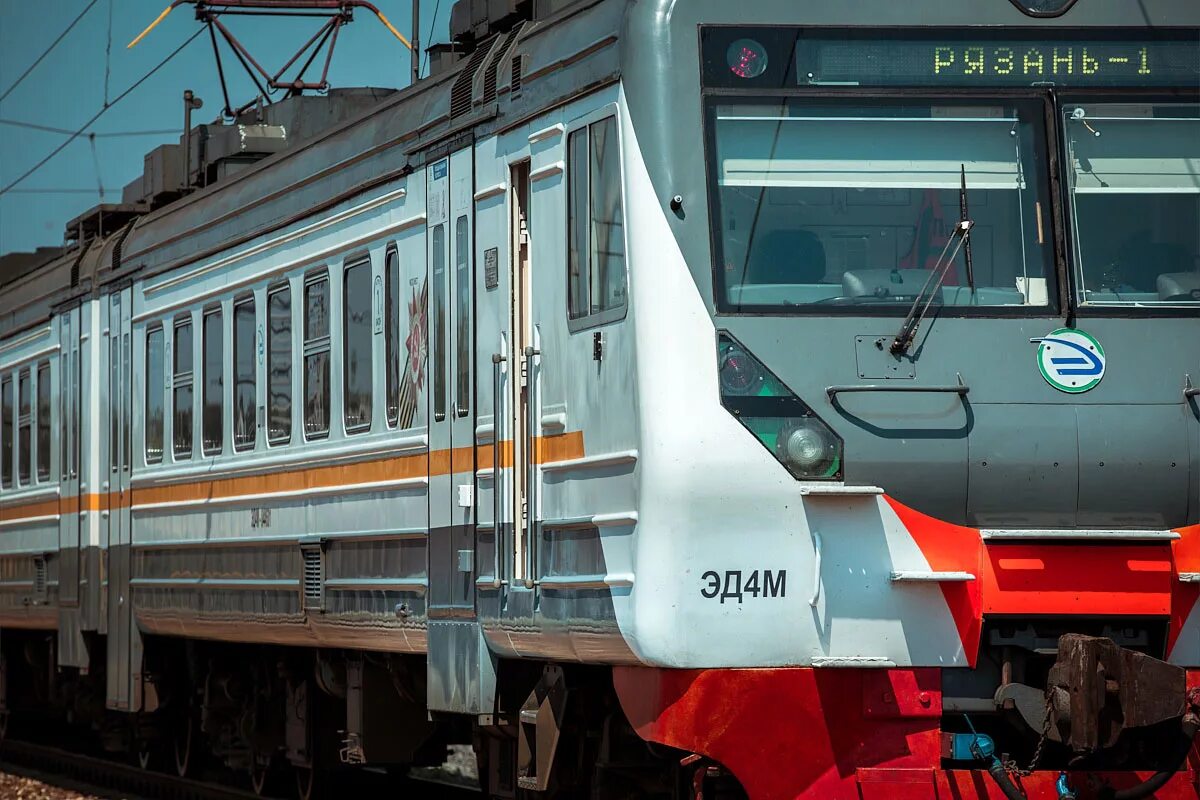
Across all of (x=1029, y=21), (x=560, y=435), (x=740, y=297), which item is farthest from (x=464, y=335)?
(x=1029, y=21)

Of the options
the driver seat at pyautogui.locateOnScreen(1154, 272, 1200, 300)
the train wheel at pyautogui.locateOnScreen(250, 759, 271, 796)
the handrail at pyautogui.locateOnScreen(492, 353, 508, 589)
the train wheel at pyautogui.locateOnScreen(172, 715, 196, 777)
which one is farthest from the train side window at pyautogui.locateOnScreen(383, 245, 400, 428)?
the train wheel at pyautogui.locateOnScreen(172, 715, 196, 777)

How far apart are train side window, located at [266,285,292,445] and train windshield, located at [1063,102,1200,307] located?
523 centimetres

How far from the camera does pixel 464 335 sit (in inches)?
372

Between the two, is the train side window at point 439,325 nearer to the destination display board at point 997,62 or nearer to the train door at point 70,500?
the destination display board at point 997,62

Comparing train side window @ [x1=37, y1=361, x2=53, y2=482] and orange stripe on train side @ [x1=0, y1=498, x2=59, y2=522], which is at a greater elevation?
train side window @ [x1=37, y1=361, x2=53, y2=482]

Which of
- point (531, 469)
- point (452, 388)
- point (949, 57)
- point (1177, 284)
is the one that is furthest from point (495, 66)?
point (1177, 284)

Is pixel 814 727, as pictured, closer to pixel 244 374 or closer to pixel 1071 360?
pixel 1071 360

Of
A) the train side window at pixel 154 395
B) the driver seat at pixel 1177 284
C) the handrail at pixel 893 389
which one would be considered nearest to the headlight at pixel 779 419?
the handrail at pixel 893 389

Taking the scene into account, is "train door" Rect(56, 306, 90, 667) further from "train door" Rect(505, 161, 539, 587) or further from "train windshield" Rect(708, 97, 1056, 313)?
"train windshield" Rect(708, 97, 1056, 313)

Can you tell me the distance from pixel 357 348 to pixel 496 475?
6.92 feet

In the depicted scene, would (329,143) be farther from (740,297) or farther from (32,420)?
(32,420)

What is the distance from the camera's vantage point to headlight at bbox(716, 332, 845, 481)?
291 inches

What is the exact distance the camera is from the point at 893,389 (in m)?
7.50

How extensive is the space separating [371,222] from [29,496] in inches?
314
